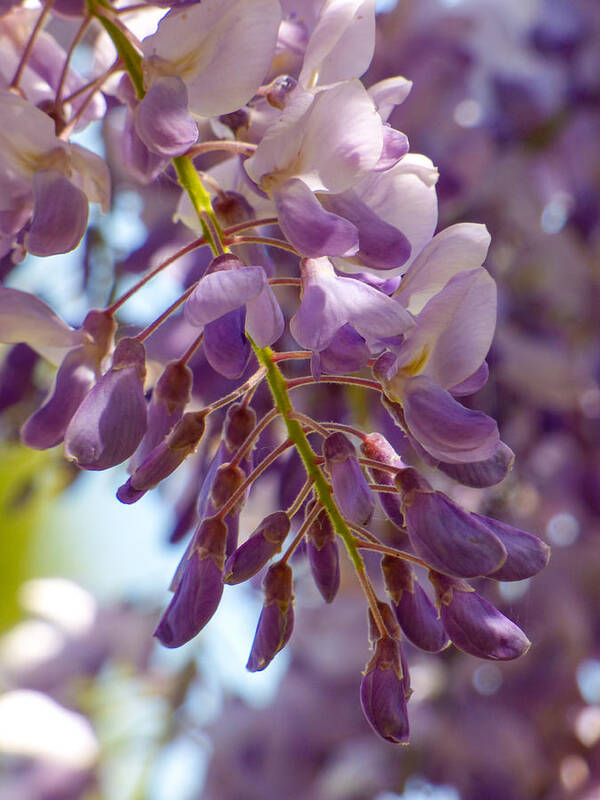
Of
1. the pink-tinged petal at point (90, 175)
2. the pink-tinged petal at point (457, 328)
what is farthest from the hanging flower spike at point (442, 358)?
the pink-tinged petal at point (90, 175)

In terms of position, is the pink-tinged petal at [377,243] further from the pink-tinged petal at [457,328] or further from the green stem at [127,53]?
the green stem at [127,53]

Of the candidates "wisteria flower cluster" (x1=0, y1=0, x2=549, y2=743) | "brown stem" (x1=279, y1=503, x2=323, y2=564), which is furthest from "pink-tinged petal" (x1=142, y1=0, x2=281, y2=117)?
"brown stem" (x1=279, y1=503, x2=323, y2=564)

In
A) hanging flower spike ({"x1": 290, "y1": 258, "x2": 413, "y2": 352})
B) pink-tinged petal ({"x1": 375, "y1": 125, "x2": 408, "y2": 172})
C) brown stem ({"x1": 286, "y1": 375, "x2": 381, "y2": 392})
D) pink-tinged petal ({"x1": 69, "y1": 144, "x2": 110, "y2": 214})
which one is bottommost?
brown stem ({"x1": 286, "y1": 375, "x2": 381, "y2": 392})

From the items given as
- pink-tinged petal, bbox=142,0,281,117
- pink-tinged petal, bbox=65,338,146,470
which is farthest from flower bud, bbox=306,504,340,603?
pink-tinged petal, bbox=142,0,281,117

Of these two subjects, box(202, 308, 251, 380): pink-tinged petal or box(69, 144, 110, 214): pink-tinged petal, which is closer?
box(202, 308, 251, 380): pink-tinged petal

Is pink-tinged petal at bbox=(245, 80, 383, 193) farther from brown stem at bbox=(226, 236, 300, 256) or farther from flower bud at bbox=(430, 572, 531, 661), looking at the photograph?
flower bud at bbox=(430, 572, 531, 661)

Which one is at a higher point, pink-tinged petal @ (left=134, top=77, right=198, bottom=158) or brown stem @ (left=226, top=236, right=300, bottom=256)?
pink-tinged petal @ (left=134, top=77, right=198, bottom=158)

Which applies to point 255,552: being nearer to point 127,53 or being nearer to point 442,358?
point 442,358

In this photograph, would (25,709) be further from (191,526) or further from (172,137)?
(172,137)
